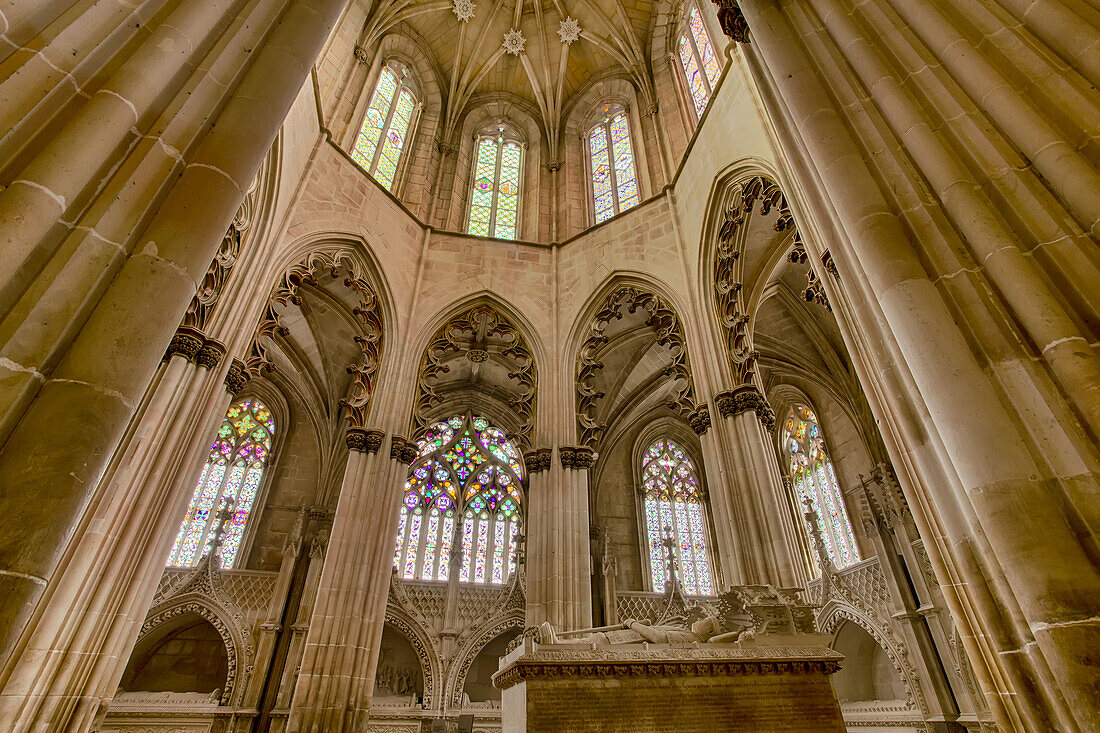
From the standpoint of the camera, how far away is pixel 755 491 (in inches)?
268

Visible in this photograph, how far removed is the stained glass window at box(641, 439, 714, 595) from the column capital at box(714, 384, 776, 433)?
7.58 meters

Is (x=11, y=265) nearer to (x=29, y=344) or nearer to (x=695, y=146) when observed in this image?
(x=29, y=344)

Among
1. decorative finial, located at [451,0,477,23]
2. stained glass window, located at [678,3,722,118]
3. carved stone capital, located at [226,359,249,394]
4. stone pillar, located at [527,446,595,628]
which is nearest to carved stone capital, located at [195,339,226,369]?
carved stone capital, located at [226,359,249,394]

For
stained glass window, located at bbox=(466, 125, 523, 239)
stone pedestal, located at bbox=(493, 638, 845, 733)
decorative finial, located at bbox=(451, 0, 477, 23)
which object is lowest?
stone pedestal, located at bbox=(493, 638, 845, 733)

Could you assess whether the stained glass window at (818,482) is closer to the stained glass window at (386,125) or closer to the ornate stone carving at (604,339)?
the ornate stone carving at (604,339)

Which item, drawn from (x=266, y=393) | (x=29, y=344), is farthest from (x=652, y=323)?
(x=266, y=393)

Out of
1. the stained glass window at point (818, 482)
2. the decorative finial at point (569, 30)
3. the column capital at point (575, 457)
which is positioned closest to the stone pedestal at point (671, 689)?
the column capital at point (575, 457)

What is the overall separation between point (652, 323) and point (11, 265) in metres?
8.15

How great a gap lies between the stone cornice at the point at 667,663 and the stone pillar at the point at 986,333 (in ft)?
4.46

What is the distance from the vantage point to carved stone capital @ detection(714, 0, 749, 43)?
5.32m

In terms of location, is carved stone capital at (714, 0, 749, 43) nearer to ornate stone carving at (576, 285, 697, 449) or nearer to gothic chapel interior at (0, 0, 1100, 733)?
gothic chapel interior at (0, 0, 1100, 733)

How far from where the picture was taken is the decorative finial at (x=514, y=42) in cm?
1328

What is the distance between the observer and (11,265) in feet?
6.72

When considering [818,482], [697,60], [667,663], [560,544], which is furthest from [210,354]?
A: [818,482]
